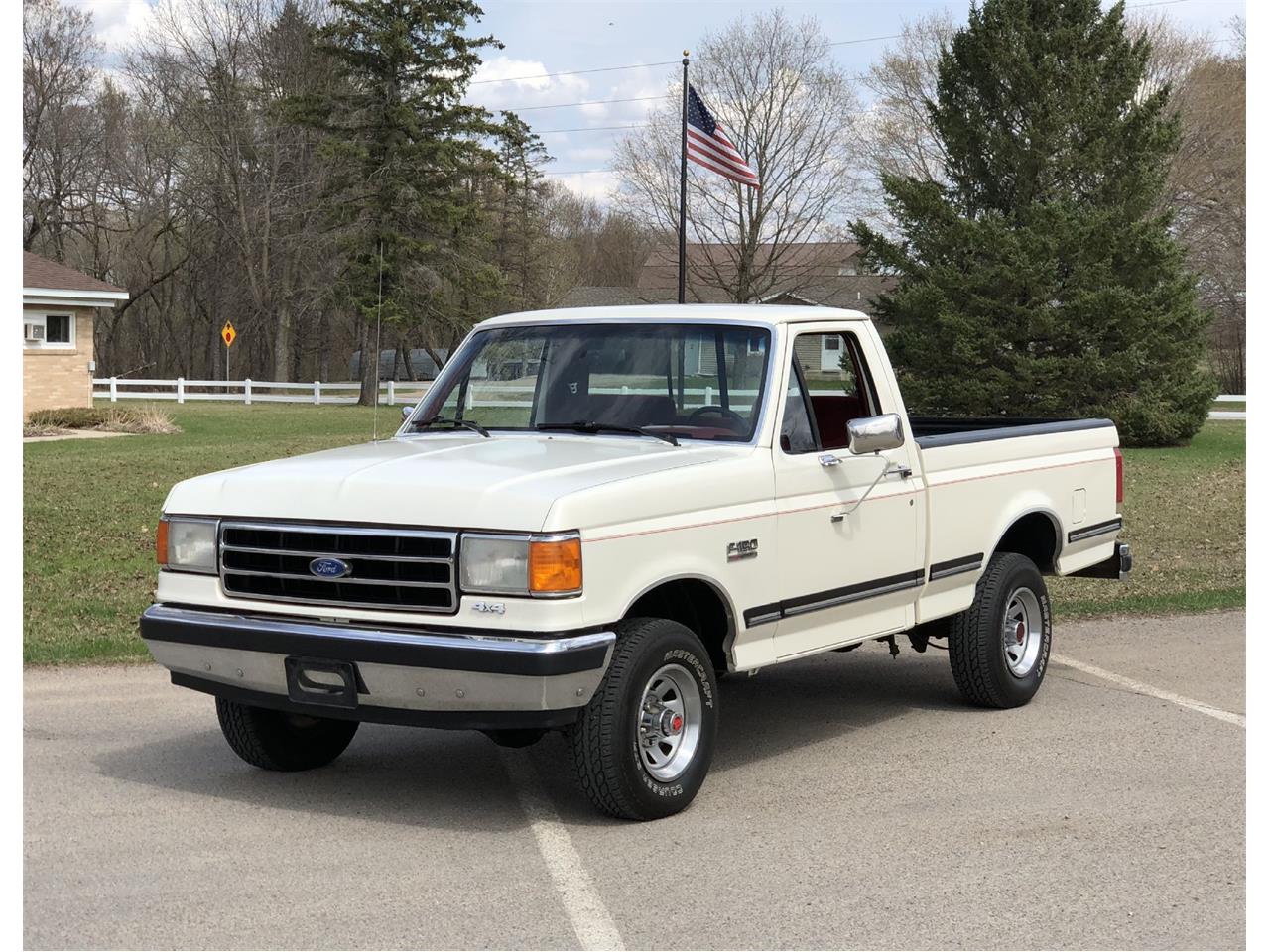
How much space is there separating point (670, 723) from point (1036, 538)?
352cm

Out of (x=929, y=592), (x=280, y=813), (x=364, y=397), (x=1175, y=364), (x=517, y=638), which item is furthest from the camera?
(x=364, y=397)

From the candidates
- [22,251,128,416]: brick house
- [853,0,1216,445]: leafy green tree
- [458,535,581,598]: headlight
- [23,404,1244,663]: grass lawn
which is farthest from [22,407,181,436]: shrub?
[458,535,581,598]: headlight

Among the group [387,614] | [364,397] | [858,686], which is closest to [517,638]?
[387,614]

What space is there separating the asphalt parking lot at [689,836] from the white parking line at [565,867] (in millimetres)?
13

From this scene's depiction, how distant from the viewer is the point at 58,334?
3803 cm

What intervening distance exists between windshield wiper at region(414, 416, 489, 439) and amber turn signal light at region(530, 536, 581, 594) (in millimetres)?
1639

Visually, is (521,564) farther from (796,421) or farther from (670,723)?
(796,421)

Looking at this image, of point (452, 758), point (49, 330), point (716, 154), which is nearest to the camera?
point (452, 758)

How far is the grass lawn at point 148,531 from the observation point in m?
10.9

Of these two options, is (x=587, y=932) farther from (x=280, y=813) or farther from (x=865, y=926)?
(x=280, y=813)

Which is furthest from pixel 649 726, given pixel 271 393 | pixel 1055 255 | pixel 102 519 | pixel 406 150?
pixel 271 393

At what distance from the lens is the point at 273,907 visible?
502 centimetres

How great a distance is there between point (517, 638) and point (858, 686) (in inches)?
154

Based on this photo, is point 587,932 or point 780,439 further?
point 780,439
